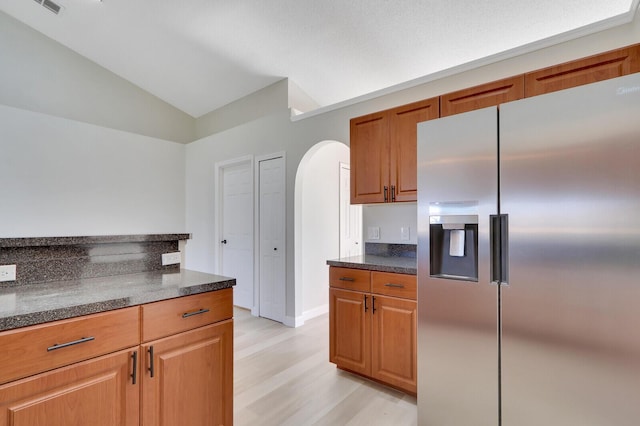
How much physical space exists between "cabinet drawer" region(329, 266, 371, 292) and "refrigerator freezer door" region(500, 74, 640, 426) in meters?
0.98

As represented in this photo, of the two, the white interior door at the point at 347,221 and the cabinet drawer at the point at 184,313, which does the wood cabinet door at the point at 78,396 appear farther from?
the white interior door at the point at 347,221

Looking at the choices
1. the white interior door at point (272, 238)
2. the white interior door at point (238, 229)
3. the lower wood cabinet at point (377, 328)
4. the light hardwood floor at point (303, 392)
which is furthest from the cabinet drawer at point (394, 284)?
the white interior door at point (238, 229)

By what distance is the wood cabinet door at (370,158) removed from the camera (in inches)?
98.4

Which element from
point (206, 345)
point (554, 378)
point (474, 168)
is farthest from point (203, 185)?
point (554, 378)

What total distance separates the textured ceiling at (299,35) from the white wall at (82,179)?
1.15m

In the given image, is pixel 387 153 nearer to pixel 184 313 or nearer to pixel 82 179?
pixel 184 313

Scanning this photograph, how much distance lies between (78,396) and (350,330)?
67.2 inches

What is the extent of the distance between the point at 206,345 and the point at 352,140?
1933 millimetres

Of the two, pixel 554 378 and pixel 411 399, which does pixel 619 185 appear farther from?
pixel 411 399

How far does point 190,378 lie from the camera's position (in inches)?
57.9

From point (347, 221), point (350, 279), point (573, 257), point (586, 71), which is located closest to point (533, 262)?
point (573, 257)

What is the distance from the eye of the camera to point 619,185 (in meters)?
1.26

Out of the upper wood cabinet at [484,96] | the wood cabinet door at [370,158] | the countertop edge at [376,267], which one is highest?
the upper wood cabinet at [484,96]

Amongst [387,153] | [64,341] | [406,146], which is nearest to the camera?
[64,341]
